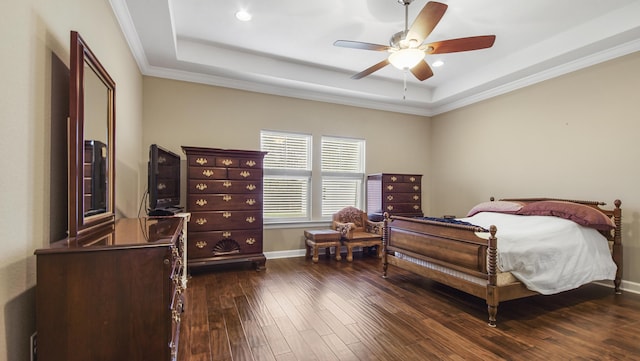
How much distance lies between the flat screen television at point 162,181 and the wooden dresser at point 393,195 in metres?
3.10

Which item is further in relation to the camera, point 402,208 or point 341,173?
point 341,173

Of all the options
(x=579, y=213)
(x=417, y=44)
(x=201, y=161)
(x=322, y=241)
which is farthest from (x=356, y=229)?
(x=417, y=44)

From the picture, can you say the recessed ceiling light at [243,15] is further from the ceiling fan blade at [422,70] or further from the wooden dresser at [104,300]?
the wooden dresser at [104,300]

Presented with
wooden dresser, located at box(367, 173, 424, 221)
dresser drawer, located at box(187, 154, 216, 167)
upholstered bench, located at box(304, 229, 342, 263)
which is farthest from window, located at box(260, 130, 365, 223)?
dresser drawer, located at box(187, 154, 216, 167)

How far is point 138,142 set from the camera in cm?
373

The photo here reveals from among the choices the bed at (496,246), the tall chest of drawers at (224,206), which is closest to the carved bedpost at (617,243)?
the bed at (496,246)

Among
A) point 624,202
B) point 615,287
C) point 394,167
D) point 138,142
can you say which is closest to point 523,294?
point 615,287

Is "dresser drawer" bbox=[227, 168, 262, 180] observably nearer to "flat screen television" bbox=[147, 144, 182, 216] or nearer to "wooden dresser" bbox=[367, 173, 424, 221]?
"flat screen television" bbox=[147, 144, 182, 216]

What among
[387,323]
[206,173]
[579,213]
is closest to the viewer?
[387,323]

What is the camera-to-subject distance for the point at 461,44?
2.68m

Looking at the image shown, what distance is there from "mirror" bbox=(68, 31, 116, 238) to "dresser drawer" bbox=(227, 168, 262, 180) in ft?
5.56

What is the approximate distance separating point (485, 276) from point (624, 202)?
223 cm

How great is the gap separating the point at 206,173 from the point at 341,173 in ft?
7.71

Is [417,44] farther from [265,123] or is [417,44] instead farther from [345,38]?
[265,123]
